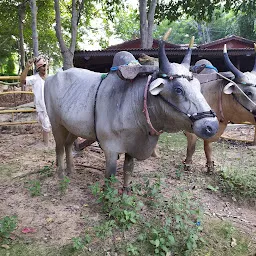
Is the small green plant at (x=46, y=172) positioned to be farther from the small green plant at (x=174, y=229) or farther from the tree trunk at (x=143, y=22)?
the tree trunk at (x=143, y=22)

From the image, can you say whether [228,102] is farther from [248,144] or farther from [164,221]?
[248,144]

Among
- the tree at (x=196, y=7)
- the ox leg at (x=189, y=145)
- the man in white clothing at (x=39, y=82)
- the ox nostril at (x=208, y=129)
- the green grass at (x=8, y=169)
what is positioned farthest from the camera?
the tree at (x=196, y=7)

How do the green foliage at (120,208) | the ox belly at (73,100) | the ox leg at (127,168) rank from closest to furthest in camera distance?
1. the green foliage at (120,208)
2. the ox belly at (73,100)
3. the ox leg at (127,168)

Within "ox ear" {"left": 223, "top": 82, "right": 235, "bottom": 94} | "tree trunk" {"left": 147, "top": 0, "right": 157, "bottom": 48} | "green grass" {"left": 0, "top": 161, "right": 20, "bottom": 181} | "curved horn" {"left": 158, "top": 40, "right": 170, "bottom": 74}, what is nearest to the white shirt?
"green grass" {"left": 0, "top": 161, "right": 20, "bottom": 181}

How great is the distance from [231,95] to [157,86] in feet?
5.87

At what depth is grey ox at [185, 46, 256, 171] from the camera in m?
3.96

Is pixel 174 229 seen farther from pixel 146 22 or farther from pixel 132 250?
pixel 146 22

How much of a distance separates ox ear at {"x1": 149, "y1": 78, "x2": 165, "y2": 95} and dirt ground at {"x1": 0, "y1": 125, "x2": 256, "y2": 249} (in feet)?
5.11

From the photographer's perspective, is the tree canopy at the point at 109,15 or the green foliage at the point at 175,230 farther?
the tree canopy at the point at 109,15

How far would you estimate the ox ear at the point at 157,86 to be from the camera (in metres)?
2.79

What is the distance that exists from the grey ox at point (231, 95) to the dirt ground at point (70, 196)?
0.77 meters

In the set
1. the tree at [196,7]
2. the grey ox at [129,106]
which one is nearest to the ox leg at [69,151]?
the grey ox at [129,106]

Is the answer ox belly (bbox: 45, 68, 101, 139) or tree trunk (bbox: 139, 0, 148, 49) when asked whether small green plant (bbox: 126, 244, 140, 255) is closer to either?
ox belly (bbox: 45, 68, 101, 139)

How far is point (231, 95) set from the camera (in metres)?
4.16
